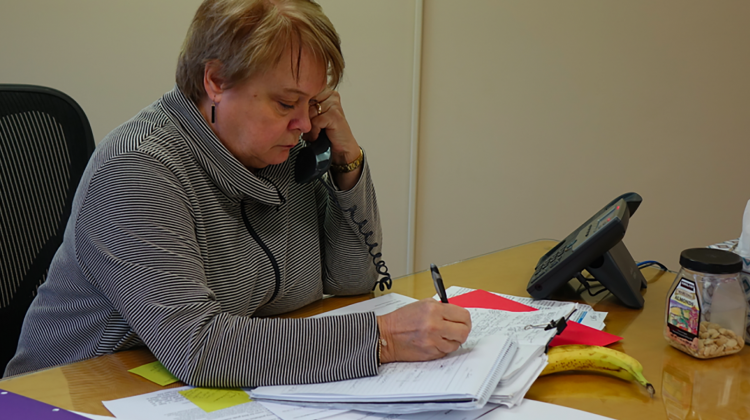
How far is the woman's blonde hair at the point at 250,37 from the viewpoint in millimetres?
996

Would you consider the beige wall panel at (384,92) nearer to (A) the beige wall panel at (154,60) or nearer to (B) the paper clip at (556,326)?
(A) the beige wall panel at (154,60)

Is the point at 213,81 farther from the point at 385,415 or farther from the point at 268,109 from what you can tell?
the point at 385,415

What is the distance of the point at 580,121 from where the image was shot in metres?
2.63

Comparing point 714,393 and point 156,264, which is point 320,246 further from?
point 714,393

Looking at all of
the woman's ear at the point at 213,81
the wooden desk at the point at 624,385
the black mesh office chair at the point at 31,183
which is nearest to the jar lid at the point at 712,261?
the wooden desk at the point at 624,385

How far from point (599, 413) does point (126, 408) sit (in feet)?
1.97

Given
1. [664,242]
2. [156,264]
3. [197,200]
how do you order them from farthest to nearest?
[664,242]
[197,200]
[156,264]

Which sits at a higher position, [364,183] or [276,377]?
[364,183]

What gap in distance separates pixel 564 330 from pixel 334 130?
60 centimetres

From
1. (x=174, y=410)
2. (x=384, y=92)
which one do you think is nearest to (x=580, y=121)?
(x=384, y=92)

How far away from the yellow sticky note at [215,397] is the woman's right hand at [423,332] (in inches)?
8.0

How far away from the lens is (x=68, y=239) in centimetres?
106

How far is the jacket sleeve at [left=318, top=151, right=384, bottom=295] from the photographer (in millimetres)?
Result: 1307

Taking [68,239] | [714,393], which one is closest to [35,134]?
[68,239]
